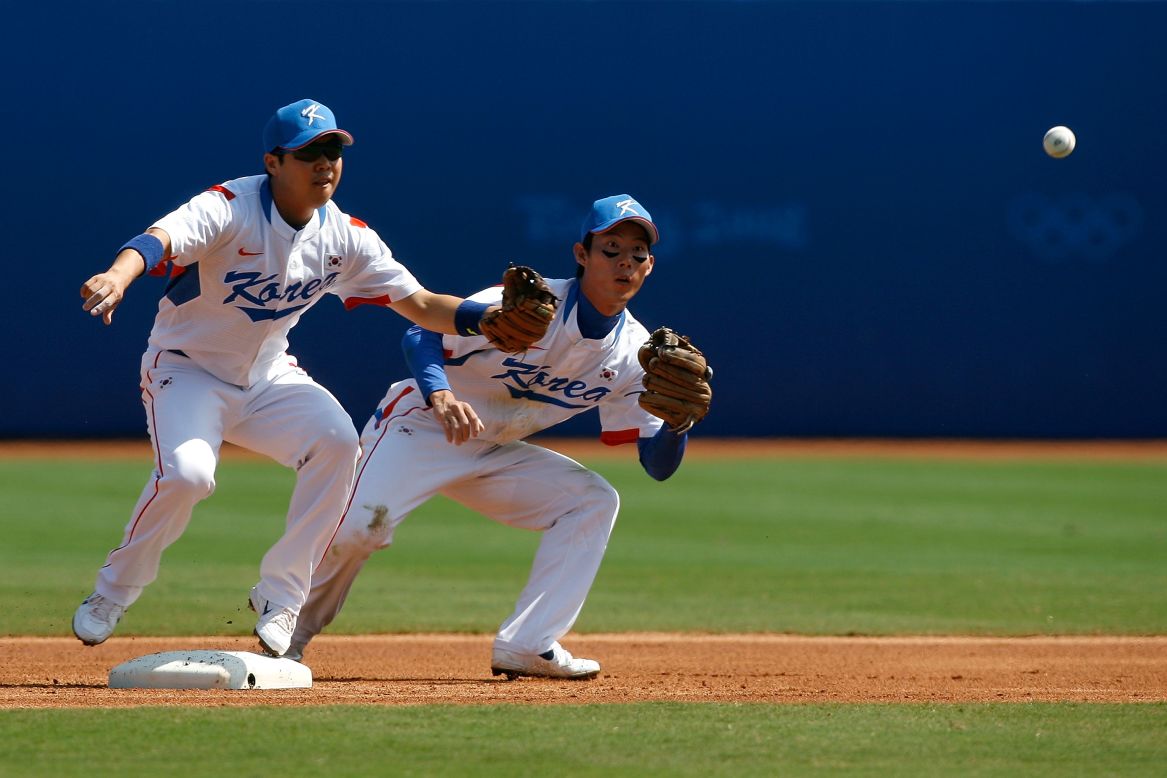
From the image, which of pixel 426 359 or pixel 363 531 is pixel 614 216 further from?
pixel 363 531

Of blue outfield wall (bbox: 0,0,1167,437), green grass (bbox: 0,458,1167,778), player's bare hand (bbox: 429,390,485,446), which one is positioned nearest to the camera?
green grass (bbox: 0,458,1167,778)

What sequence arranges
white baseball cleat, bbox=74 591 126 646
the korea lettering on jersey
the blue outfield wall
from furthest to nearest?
the blue outfield wall < the korea lettering on jersey < white baseball cleat, bbox=74 591 126 646

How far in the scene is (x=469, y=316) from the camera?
16.8 ft

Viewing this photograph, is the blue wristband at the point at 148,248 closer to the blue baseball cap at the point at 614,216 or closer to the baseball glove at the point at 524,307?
the baseball glove at the point at 524,307

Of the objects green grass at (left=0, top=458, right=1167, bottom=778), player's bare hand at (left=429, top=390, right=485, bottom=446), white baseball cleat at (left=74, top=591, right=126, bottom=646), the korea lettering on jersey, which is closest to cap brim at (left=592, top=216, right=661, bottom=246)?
the korea lettering on jersey

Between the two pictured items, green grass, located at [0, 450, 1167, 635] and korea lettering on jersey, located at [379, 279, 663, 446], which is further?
green grass, located at [0, 450, 1167, 635]

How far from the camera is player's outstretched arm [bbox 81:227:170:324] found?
3.94 meters

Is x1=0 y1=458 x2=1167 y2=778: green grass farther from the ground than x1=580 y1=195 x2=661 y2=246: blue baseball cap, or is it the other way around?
x1=580 y1=195 x2=661 y2=246: blue baseball cap

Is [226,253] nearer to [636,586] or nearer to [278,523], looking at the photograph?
[636,586]

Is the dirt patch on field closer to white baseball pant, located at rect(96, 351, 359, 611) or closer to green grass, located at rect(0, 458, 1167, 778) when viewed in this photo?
green grass, located at rect(0, 458, 1167, 778)

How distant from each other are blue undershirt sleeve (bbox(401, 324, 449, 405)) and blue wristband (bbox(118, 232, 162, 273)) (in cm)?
101

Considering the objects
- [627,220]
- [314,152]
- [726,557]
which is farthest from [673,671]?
[726,557]

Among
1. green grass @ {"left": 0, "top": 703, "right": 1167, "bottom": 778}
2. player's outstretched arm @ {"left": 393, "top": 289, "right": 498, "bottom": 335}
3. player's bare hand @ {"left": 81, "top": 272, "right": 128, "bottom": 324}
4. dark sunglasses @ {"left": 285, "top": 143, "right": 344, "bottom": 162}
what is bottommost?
green grass @ {"left": 0, "top": 703, "right": 1167, "bottom": 778}

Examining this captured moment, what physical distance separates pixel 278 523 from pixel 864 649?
5.14m
